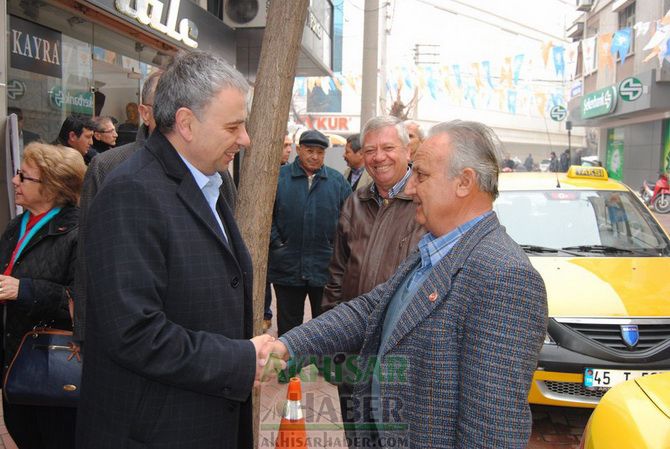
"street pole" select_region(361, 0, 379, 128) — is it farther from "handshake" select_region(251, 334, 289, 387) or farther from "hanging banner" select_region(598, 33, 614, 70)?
"hanging banner" select_region(598, 33, 614, 70)

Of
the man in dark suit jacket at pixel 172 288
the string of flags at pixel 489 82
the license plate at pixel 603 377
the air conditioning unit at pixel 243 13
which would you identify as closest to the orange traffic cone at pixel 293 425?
the man in dark suit jacket at pixel 172 288

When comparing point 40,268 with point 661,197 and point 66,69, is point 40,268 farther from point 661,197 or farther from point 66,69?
point 661,197

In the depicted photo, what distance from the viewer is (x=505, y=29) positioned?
51250mm

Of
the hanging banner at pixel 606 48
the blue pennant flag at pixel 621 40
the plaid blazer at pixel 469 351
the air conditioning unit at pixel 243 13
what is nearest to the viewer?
the plaid blazer at pixel 469 351

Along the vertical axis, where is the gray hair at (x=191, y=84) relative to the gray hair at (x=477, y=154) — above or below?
above

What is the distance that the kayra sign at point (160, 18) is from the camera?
651cm

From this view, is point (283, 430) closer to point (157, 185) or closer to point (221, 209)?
point (221, 209)

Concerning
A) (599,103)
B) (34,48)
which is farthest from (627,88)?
(34,48)

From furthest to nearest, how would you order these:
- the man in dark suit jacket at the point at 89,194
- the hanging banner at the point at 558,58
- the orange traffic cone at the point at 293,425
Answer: the hanging banner at the point at 558,58, the man in dark suit jacket at the point at 89,194, the orange traffic cone at the point at 293,425

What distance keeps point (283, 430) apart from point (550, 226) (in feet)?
12.4

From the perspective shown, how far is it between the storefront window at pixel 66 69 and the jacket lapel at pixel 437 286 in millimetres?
5256

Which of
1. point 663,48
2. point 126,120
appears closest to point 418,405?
point 126,120

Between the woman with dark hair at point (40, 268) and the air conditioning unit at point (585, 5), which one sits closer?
the woman with dark hair at point (40, 268)

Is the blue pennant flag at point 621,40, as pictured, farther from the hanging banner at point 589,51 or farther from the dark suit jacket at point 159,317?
the dark suit jacket at point 159,317
